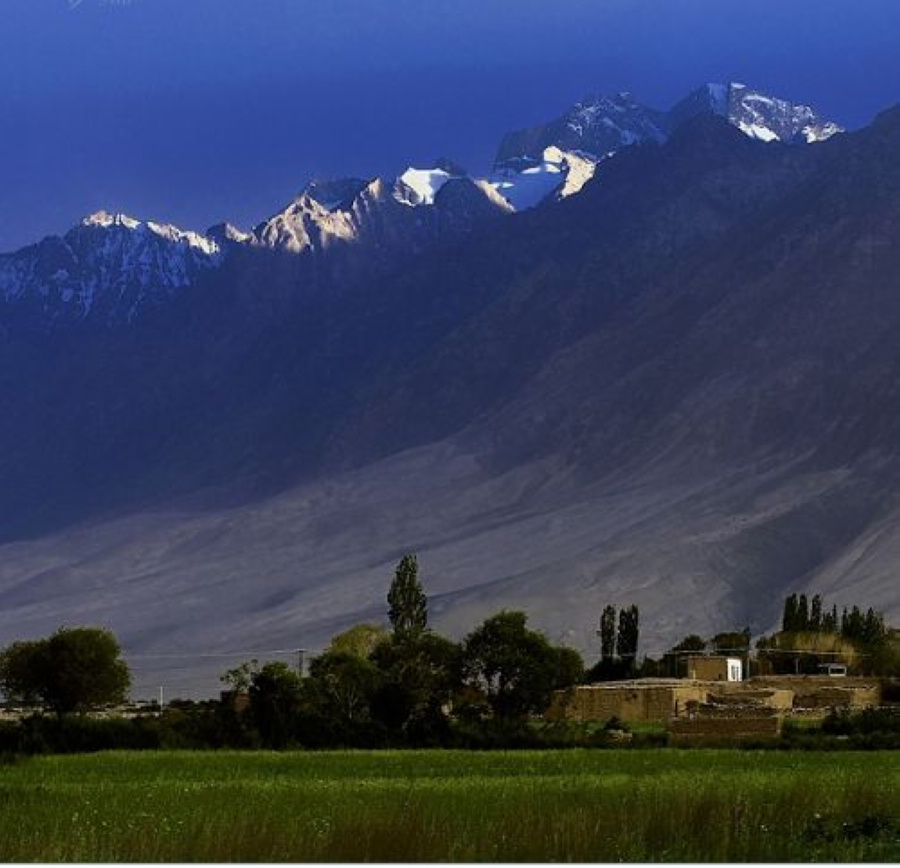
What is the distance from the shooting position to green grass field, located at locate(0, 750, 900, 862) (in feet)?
78.4

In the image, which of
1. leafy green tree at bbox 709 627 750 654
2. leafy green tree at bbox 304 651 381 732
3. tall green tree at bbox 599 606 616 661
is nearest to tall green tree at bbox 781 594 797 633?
leafy green tree at bbox 709 627 750 654

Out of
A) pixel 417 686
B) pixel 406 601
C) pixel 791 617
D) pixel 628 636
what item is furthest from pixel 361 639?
pixel 417 686

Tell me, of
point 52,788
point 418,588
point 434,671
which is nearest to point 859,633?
point 418,588

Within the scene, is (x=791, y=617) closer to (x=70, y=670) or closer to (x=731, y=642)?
(x=731, y=642)

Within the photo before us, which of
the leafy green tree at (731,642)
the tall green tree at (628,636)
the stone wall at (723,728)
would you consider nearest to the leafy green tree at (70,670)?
the stone wall at (723,728)

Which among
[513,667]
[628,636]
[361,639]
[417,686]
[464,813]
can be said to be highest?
[361,639]

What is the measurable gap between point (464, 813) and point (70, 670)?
227ft

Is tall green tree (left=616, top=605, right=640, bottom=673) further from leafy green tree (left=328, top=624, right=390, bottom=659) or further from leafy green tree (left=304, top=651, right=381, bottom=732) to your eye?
leafy green tree (left=304, top=651, right=381, bottom=732)

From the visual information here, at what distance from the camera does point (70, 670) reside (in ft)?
317

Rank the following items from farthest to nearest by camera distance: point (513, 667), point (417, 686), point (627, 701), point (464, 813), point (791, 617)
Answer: point (791, 617), point (627, 701), point (513, 667), point (417, 686), point (464, 813)

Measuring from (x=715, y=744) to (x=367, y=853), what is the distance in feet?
142

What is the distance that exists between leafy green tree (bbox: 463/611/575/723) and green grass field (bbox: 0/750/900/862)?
39849 millimetres

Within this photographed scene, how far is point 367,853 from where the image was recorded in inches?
923

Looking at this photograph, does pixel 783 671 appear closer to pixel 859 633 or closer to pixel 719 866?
pixel 859 633
